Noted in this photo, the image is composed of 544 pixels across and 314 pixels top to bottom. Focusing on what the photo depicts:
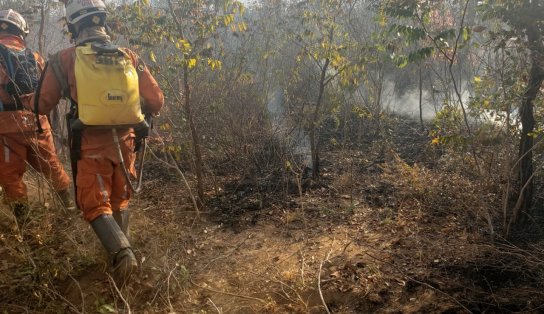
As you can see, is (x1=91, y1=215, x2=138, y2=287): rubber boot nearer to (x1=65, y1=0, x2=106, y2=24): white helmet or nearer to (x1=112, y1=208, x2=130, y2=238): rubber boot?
(x1=112, y1=208, x2=130, y2=238): rubber boot

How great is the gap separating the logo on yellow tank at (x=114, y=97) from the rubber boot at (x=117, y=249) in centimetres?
73

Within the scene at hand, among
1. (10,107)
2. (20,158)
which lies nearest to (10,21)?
(10,107)

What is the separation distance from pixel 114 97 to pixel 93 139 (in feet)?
1.13

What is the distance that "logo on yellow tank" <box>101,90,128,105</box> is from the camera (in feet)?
8.39

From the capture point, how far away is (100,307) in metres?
2.51

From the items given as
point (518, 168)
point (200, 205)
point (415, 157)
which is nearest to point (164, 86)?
point (200, 205)

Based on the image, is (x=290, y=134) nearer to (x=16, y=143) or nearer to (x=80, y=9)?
(x=16, y=143)

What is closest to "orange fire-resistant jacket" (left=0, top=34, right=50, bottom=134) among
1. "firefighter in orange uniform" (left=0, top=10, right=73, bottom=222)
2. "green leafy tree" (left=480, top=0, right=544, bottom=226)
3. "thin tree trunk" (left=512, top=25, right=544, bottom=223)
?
"firefighter in orange uniform" (left=0, top=10, right=73, bottom=222)

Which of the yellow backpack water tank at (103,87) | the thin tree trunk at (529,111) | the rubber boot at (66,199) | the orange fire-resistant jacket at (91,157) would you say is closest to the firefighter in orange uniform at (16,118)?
the rubber boot at (66,199)

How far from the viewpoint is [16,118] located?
3266 millimetres

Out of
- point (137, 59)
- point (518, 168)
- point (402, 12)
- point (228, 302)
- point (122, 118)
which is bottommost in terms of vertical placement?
point (228, 302)

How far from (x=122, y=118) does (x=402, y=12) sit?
2320 mm

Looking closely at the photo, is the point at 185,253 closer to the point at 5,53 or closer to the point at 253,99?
the point at 5,53

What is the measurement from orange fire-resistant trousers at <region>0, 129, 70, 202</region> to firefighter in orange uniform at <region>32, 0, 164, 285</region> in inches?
29.4
